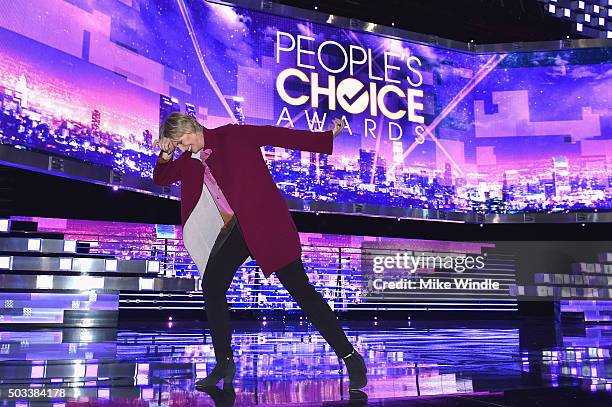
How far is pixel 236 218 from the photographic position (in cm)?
246

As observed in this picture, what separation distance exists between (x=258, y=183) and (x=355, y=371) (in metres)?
0.83

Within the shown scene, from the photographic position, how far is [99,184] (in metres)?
5.97

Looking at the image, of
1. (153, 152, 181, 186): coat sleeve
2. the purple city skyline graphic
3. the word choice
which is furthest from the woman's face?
the word choice

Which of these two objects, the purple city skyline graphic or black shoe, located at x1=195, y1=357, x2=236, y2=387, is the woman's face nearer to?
black shoe, located at x1=195, y1=357, x2=236, y2=387

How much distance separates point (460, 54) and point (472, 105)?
33.3 inches

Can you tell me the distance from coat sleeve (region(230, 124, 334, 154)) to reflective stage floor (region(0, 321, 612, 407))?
0.94 m

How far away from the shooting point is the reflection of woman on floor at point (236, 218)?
2.36 metres

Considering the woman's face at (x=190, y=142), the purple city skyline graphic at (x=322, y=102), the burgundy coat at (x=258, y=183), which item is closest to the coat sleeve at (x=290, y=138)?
the burgundy coat at (x=258, y=183)

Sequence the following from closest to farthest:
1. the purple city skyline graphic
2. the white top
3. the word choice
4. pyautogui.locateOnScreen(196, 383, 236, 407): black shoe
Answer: pyautogui.locateOnScreen(196, 383, 236, 407): black shoe → the white top → the purple city skyline graphic → the word choice

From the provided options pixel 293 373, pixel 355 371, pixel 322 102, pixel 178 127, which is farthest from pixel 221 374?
pixel 322 102

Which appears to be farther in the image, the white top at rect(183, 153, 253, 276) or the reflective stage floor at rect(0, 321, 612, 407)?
the white top at rect(183, 153, 253, 276)

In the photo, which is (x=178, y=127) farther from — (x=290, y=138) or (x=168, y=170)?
(x=290, y=138)

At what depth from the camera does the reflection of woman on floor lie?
2.36 meters

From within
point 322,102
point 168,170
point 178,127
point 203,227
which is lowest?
point 203,227
